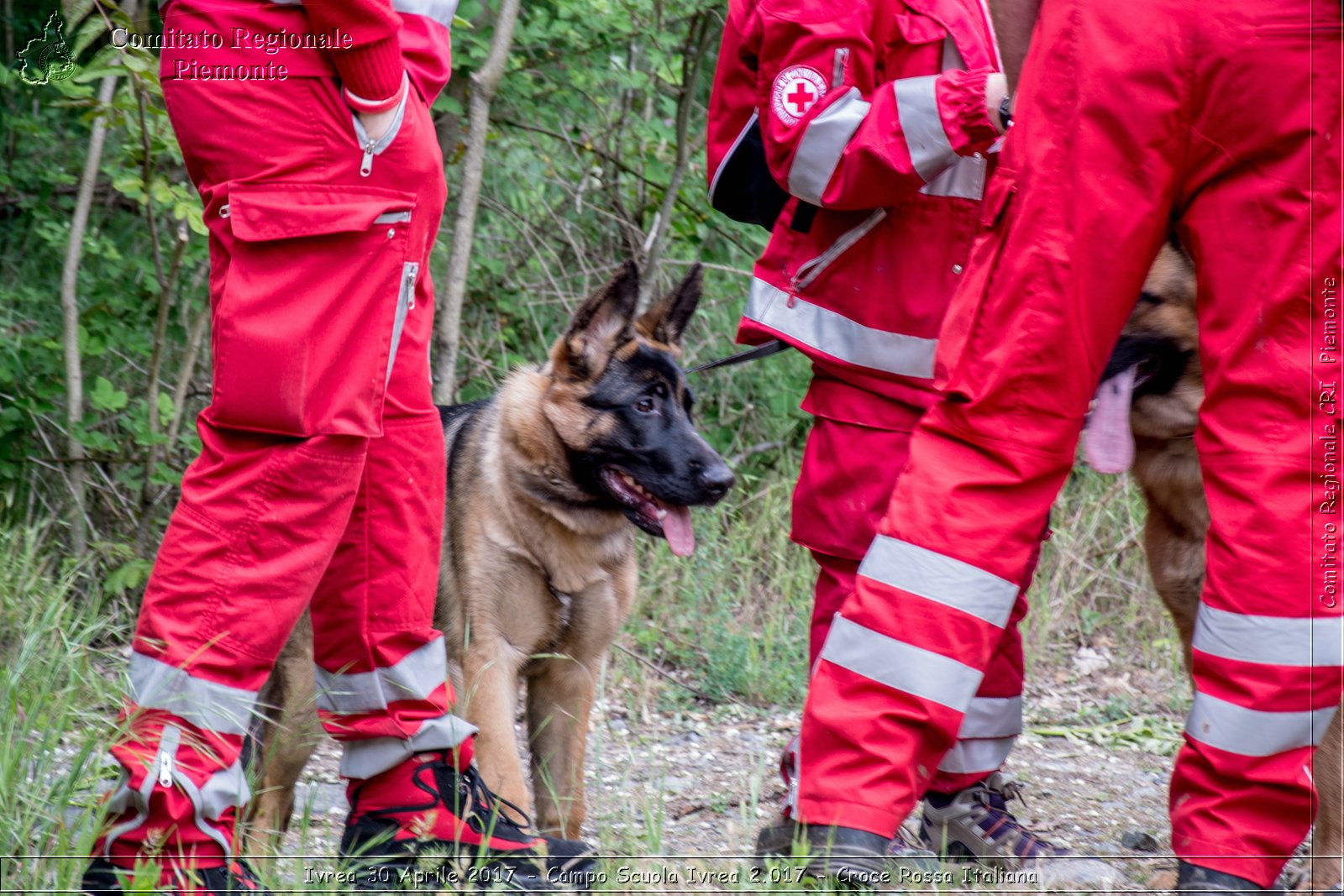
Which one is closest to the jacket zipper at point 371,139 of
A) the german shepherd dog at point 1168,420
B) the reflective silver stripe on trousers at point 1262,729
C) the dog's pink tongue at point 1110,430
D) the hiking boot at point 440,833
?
the hiking boot at point 440,833

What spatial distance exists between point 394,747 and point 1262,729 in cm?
160

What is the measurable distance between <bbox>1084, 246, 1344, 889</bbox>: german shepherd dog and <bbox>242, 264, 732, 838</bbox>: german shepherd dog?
1107 millimetres

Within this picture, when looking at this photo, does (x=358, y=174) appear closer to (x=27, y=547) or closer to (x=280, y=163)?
(x=280, y=163)

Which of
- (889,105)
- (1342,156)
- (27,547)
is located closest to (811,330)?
(889,105)

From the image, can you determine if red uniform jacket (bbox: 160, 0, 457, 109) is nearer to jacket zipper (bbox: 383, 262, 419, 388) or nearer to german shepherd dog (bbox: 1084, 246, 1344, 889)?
jacket zipper (bbox: 383, 262, 419, 388)

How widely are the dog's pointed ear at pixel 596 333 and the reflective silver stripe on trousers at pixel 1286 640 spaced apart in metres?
1.87

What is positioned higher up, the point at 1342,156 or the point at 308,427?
the point at 1342,156

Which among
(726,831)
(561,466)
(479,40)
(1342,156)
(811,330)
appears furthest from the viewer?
(479,40)

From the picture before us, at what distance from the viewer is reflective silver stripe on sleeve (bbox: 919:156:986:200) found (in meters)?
2.79

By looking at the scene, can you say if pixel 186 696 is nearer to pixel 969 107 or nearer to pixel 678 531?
pixel 678 531

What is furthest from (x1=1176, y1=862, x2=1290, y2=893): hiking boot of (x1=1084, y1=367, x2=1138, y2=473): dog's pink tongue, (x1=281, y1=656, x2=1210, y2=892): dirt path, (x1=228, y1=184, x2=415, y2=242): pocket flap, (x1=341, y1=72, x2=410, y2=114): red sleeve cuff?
(x1=341, y1=72, x2=410, y2=114): red sleeve cuff

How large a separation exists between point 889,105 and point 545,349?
327 cm

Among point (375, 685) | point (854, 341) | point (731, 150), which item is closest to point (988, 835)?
point (854, 341)

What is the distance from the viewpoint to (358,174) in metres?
2.19
